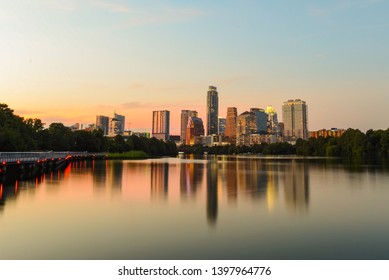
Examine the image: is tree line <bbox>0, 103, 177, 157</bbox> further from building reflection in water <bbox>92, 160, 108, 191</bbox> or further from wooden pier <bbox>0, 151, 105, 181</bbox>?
building reflection in water <bbox>92, 160, 108, 191</bbox>

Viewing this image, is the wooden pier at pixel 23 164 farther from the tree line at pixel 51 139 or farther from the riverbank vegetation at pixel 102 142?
the riverbank vegetation at pixel 102 142

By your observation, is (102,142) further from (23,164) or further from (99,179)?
(99,179)

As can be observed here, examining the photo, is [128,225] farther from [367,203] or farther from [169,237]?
[367,203]

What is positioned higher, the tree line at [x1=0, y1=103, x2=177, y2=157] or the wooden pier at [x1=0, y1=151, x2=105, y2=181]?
the tree line at [x1=0, y1=103, x2=177, y2=157]

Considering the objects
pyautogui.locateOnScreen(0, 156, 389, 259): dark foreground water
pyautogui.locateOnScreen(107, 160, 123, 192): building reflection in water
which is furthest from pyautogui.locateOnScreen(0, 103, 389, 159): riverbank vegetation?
pyautogui.locateOnScreen(0, 156, 389, 259): dark foreground water

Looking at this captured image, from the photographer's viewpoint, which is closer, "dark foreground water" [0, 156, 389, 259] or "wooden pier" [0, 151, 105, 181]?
"dark foreground water" [0, 156, 389, 259]

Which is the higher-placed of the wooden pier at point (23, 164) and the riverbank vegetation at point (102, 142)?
the riverbank vegetation at point (102, 142)

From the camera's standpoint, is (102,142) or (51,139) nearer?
(51,139)

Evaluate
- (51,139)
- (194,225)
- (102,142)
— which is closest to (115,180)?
(194,225)

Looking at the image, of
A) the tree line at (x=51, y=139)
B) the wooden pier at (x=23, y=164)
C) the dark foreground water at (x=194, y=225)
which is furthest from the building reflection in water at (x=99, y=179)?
the tree line at (x=51, y=139)
